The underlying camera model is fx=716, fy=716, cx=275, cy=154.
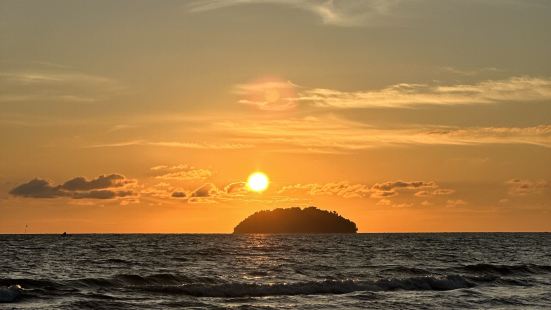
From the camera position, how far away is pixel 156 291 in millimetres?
54688

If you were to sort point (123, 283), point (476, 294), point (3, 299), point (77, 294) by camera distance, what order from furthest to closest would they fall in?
point (123, 283)
point (476, 294)
point (77, 294)
point (3, 299)

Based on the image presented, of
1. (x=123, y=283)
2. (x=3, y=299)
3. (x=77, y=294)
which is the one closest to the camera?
(x=3, y=299)

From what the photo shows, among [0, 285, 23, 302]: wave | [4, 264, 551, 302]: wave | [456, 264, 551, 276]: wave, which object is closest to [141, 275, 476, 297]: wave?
[4, 264, 551, 302]: wave

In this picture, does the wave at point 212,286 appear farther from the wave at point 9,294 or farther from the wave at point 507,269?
the wave at point 507,269

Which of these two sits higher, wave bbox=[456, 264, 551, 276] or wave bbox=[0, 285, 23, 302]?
wave bbox=[456, 264, 551, 276]

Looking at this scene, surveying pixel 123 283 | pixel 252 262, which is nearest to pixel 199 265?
pixel 252 262

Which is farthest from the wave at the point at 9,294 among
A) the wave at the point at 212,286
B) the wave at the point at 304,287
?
the wave at the point at 304,287

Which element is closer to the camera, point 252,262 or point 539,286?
point 539,286

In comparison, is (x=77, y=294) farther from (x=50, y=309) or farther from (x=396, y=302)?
(x=396, y=302)

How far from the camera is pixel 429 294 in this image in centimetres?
5594

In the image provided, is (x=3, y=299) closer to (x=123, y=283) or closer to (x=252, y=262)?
(x=123, y=283)

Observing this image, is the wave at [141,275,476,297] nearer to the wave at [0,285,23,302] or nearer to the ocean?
the ocean

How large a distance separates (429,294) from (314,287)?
9.07m

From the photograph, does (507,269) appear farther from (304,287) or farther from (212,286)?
(212,286)
